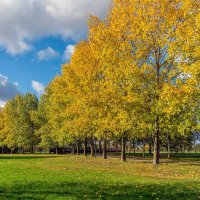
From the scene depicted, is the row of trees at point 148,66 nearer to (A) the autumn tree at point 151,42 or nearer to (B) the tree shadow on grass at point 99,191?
(A) the autumn tree at point 151,42

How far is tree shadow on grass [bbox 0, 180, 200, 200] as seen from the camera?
13.2m

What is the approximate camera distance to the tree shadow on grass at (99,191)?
43.3 feet

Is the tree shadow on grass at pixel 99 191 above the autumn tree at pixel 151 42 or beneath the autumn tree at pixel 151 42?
beneath

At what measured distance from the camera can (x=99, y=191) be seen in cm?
1437

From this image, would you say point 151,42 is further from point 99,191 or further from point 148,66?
point 99,191

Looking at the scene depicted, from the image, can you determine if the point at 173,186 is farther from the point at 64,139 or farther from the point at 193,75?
the point at 64,139

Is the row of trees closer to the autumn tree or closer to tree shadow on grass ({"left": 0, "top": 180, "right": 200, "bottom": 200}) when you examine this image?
the autumn tree

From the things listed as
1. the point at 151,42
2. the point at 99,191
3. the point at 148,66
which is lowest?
the point at 99,191

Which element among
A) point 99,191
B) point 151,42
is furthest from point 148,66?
point 99,191

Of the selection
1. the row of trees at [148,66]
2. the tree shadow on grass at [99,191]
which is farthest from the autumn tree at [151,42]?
the tree shadow on grass at [99,191]

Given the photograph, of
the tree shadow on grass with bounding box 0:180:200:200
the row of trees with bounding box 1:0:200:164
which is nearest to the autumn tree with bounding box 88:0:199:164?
the row of trees with bounding box 1:0:200:164

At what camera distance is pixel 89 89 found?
32.6 m

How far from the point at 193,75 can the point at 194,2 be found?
563 cm

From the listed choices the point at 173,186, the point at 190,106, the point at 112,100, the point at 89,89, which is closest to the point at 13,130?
the point at 89,89
